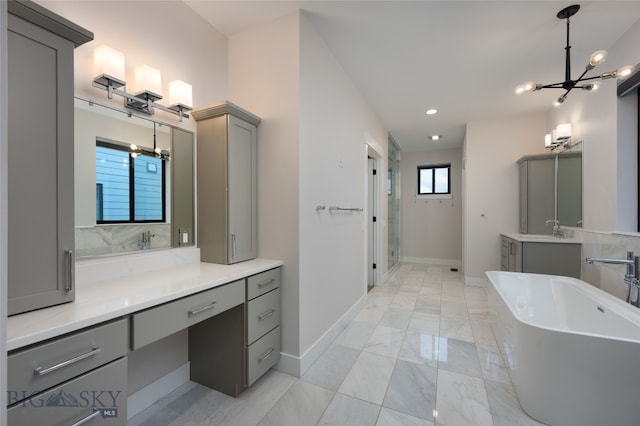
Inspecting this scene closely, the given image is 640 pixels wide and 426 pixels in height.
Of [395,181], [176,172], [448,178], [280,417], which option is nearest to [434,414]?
[280,417]

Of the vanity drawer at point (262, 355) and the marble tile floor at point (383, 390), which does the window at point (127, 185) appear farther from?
the marble tile floor at point (383, 390)

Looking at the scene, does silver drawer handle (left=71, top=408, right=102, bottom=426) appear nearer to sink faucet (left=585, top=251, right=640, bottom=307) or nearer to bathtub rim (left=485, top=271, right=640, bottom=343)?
bathtub rim (left=485, top=271, right=640, bottom=343)

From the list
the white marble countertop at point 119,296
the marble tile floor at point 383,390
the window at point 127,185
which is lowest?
the marble tile floor at point 383,390

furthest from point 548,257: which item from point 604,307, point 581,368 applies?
point 581,368

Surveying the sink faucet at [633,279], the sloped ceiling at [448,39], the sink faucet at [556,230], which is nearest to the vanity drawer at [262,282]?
the sloped ceiling at [448,39]

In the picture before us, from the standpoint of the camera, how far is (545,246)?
3.13m

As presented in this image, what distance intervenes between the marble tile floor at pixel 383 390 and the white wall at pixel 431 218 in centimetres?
338

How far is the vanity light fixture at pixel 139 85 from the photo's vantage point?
4.51ft

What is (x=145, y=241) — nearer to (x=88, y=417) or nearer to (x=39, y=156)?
(x=39, y=156)

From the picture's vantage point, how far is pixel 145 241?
1.68m

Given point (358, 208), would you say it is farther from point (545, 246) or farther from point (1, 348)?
point (1, 348)

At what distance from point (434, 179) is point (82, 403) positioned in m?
6.48

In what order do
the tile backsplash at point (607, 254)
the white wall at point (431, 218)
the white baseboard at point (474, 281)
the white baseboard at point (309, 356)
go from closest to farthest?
the white baseboard at point (309, 356) → the tile backsplash at point (607, 254) → the white baseboard at point (474, 281) → the white wall at point (431, 218)

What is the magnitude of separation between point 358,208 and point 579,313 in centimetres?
213
